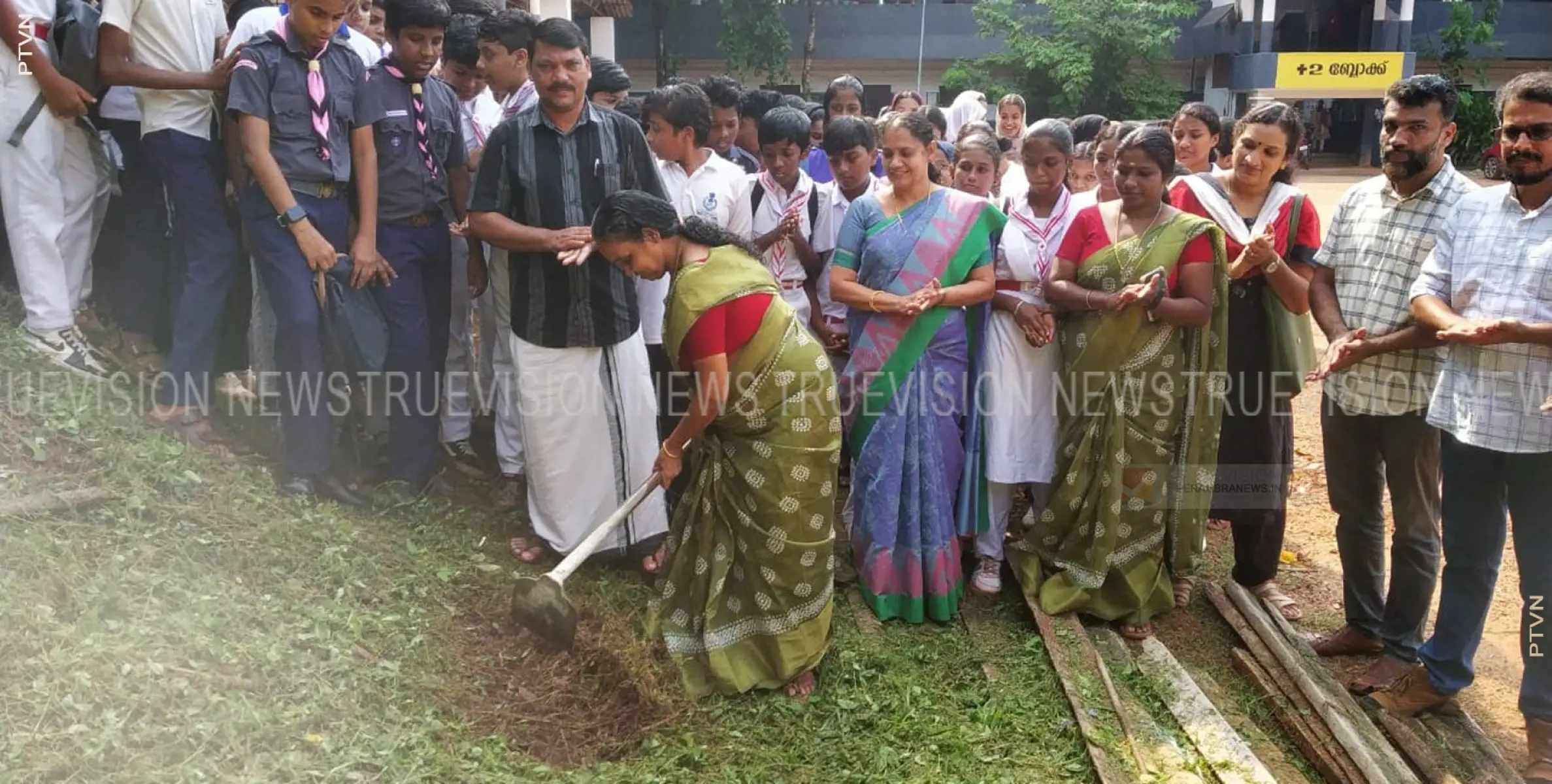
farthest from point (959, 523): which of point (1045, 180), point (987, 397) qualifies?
point (1045, 180)

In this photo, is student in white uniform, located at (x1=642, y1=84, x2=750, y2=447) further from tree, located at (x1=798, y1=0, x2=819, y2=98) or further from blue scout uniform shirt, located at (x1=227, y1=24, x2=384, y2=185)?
tree, located at (x1=798, y1=0, x2=819, y2=98)

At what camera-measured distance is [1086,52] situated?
25.9 m

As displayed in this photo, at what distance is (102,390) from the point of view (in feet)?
13.6

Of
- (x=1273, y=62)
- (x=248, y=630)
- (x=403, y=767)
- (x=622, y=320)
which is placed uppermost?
(x=1273, y=62)

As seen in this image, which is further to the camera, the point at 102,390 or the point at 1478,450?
the point at 102,390

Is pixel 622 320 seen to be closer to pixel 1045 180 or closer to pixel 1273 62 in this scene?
pixel 1045 180

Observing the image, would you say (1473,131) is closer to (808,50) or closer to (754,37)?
(808,50)

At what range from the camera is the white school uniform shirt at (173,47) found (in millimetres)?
4020

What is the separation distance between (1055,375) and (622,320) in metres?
1.75

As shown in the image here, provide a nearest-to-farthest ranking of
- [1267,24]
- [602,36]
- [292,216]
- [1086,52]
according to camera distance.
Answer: [292,216]
[602,36]
[1086,52]
[1267,24]

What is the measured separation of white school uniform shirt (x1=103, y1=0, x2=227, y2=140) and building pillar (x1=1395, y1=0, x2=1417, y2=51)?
29.6 metres

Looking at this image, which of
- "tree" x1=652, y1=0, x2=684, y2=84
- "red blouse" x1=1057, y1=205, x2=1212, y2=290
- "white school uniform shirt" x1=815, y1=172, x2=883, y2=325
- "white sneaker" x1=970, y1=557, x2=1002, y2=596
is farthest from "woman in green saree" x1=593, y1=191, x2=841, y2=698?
"tree" x1=652, y1=0, x2=684, y2=84

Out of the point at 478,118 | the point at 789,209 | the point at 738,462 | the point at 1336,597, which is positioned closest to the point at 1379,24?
the point at 1336,597

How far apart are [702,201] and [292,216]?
→ 5.39ft
